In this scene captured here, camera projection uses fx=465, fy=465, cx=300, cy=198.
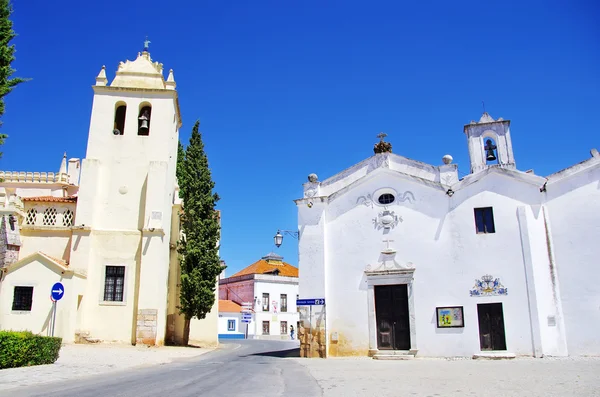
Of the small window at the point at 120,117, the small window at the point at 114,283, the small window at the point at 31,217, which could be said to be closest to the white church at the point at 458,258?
the small window at the point at 114,283

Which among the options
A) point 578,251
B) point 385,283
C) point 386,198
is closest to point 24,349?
point 385,283

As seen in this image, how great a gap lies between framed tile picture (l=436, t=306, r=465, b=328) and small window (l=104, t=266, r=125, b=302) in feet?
46.4

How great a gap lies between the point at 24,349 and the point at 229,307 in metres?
41.6

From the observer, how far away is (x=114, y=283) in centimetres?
2173

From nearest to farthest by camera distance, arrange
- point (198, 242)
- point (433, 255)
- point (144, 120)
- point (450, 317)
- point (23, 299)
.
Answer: point (450, 317) < point (433, 255) < point (23, 299) < point (144, 120) < point (198, 242)

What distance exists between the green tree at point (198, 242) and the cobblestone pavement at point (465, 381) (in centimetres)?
1157

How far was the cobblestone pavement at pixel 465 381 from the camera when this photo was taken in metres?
8.42

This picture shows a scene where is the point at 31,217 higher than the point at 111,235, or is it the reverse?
the point at 31,217

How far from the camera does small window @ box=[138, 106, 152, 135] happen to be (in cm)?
2392

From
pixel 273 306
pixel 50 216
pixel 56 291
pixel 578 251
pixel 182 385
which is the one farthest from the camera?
pixel 273 306

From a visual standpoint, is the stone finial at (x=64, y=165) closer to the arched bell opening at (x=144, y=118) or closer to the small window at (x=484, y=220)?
the arched bell opening at (x=144, y=118)

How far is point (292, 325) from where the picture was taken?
5497 centimetres

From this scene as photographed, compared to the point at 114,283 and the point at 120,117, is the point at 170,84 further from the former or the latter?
the point at 114,283

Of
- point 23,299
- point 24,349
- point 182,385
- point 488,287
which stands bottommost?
point 182,385
